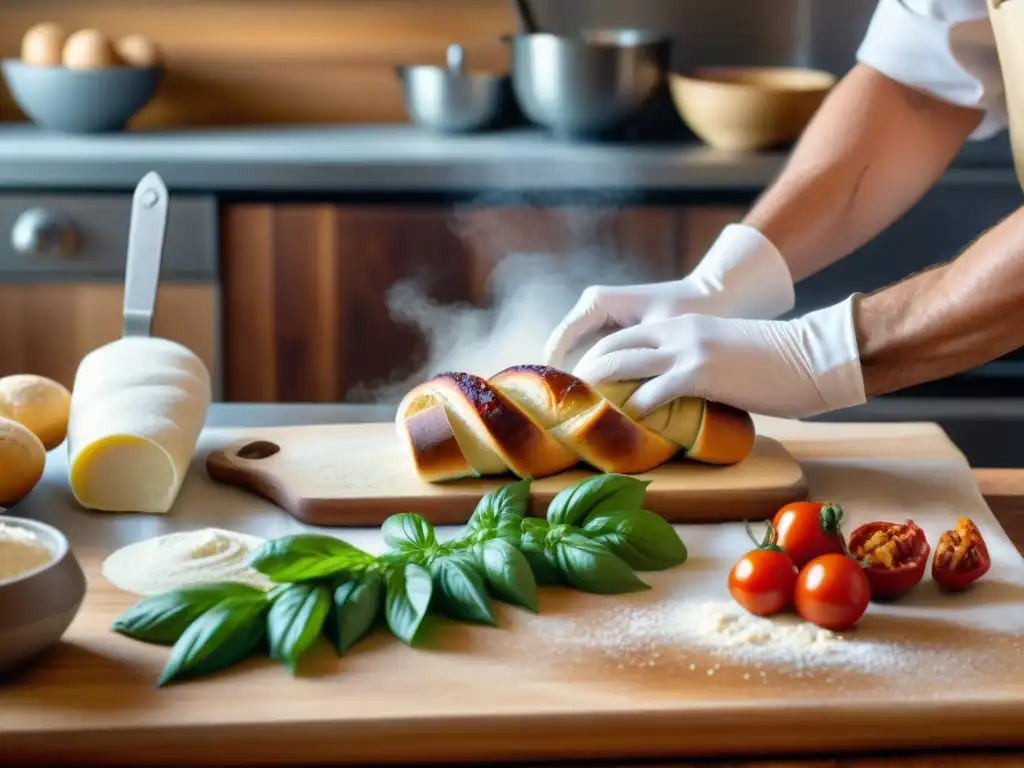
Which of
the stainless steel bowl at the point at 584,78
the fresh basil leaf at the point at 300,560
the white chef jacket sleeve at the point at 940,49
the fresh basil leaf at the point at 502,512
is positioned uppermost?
the white chef jacket sleeve at the point at 940,49

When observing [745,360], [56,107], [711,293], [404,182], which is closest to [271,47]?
[56,107]

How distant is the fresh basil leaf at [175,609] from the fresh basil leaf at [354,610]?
61 millimetres

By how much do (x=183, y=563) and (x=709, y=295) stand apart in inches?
32.2

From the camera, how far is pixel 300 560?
1064mm

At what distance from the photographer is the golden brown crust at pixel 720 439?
1.41 metres

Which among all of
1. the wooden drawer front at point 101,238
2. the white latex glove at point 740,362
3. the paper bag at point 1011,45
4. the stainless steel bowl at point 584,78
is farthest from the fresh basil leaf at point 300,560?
the stainless steel bowl at point 584,78

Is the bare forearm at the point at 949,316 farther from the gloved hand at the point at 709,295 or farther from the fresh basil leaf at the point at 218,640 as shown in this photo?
the fresh basil leaf at the point at 218,640

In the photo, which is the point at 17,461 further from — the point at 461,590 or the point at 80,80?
the point at 80,80

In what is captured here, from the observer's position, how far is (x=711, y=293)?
68.1 inches

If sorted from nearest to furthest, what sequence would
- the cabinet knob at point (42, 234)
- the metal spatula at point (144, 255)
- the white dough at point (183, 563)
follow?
the white dough at point (183, 563)
the metal spatula at point (144, 255)
the cabinet knob at point (42, 234)

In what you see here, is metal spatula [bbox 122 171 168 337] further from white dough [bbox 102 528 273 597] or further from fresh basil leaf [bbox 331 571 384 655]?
fresh basil leaf [bbox 331 571 384 655]

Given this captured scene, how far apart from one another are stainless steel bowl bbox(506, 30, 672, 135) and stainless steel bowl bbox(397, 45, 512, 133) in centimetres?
9

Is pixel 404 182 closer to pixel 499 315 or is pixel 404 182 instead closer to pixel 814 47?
pixel 499 315

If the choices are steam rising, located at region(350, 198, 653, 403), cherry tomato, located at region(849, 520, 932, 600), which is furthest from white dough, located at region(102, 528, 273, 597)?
steam rising, located at region(350, 198, 653, 403)
